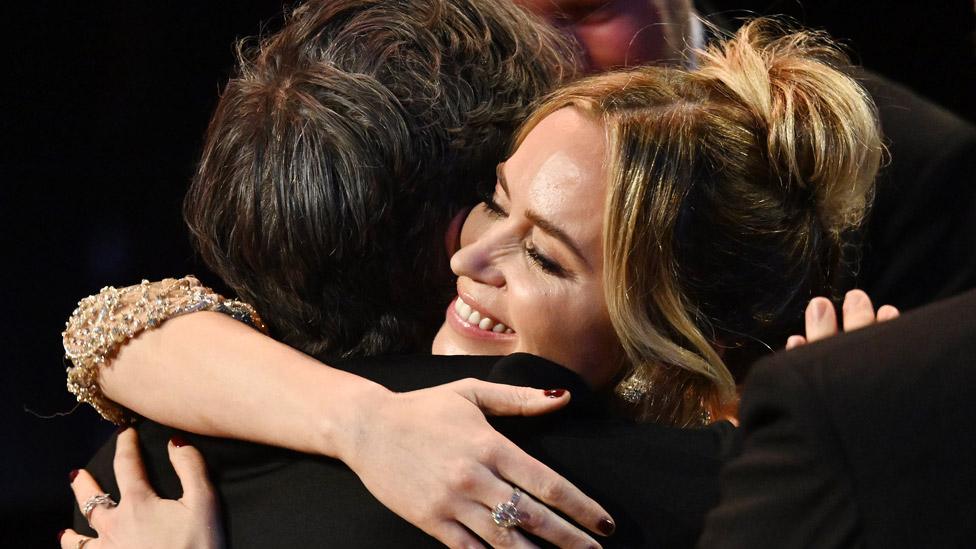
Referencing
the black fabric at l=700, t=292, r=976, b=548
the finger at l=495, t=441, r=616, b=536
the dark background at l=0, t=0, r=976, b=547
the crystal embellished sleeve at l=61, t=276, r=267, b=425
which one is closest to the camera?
the black fabric at l=700, t=292, r=976, b=548

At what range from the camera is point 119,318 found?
1317 millimetres

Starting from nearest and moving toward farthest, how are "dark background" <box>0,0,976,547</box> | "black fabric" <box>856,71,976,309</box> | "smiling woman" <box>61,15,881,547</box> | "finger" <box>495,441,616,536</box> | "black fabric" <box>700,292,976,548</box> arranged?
"black fabric" <box>700,292,976,548</box>, "finger" <box>495,441,616,536</box>, "smiling woman" <box>61,15,881,547</box>, "black fabric" <box>856,71,976,309</box>, "dark background" <box>0,0,976,547</box>

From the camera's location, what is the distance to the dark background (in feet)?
7.33

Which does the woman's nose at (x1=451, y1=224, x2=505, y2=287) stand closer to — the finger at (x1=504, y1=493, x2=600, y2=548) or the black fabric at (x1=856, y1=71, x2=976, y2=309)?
the finger at (x1=504, y1=493, x2=600, y2=548)

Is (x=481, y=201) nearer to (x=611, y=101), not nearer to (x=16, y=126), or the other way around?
(x=611, y=101)

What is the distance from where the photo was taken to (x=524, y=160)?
124 cm

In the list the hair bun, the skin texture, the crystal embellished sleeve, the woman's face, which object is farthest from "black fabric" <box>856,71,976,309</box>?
the crystal embellished sleeve

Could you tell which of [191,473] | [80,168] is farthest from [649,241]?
[80,168]

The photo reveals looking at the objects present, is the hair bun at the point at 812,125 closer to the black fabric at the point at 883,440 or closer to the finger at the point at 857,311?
the finger at the point at 857,311

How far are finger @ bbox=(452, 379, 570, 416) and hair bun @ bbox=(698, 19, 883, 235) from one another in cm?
42

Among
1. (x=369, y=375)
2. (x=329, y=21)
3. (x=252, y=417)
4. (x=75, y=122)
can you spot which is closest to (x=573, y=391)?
(x=369, y=375)

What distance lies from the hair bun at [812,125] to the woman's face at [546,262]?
0.65 feet

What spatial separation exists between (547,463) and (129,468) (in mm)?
534

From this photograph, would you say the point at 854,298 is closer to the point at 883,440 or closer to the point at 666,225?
the point at 666,225
